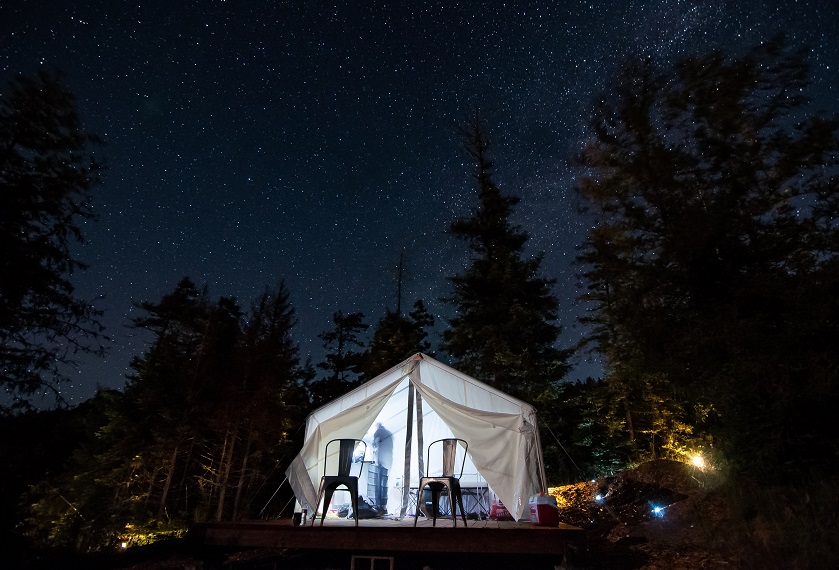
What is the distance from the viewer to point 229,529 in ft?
15.9

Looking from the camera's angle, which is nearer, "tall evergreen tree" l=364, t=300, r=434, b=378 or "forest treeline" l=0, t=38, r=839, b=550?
"forest treeline" l=0, t=38, r=839, b=550

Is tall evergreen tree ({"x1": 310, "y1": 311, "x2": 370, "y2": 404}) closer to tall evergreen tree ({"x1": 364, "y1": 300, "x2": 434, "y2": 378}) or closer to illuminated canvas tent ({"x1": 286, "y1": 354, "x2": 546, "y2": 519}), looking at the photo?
tall evergreen tree ({"x1": 364, "y1": 300, "x2": 434, "y2": 378})

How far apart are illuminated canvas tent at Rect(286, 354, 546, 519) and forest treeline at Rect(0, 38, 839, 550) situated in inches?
36.6

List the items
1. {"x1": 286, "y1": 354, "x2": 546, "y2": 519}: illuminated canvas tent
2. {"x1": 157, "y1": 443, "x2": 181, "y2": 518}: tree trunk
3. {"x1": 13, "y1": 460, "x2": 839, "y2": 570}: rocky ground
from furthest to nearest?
{"x1": 157, "y1": 443, "x2": 181, "y2": 518}: tree trunk
{"x1": 286, "y1": 354, "x2": 546, "y2": 519}: illuminated canvas tent
{"x1": 13, "y1": 460, "x2": 839, "y2": 570}: rocky ground

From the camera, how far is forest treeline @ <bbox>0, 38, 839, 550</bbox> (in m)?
5.61

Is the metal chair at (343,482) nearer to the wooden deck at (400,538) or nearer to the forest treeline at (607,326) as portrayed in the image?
the wooden deck at (400,538)

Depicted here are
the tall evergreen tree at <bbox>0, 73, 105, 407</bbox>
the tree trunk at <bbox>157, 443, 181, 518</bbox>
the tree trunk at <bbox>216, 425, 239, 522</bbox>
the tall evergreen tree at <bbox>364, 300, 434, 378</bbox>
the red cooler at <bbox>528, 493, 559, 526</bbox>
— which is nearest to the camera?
the red cooler at <bbox>528, 493, 559, 526</bbox>

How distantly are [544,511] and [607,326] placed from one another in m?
9.13

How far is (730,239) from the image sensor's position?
20.7 feet

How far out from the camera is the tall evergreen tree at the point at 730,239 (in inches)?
209

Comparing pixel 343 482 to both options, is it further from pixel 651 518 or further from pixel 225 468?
pixel 225 468

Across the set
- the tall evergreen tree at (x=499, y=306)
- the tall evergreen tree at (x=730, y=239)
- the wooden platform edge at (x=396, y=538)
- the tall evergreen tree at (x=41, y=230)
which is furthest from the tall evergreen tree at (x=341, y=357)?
the wooden platform edge at (x=396, y=538)

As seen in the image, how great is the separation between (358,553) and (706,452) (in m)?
6.64

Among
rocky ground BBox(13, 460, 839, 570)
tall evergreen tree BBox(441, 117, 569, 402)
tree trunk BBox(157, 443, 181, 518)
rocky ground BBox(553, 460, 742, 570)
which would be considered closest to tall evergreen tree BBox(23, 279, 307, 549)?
tree trunk BBox(157, 443, 181, 518)
